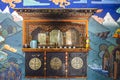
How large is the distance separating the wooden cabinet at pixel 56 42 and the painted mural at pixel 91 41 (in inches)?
5.0

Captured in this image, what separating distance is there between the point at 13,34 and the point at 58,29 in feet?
3.18

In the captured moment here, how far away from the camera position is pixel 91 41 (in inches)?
254

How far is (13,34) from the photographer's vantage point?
647cm

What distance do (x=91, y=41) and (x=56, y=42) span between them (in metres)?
0.75

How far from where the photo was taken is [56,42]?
254 inches

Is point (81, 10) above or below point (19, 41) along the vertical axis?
above

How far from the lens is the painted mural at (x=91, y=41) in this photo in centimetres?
643

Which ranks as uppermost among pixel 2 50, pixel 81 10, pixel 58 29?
pixel 81 10

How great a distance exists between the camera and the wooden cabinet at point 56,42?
6375 mm

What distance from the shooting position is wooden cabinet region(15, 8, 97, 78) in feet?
20.9

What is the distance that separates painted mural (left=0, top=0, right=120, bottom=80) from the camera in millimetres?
6426

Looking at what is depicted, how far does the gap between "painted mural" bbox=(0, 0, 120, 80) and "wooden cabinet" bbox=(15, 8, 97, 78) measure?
13cm

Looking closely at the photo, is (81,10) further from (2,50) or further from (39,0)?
(2,50)

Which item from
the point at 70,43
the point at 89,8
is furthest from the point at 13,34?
the point at 89,8
